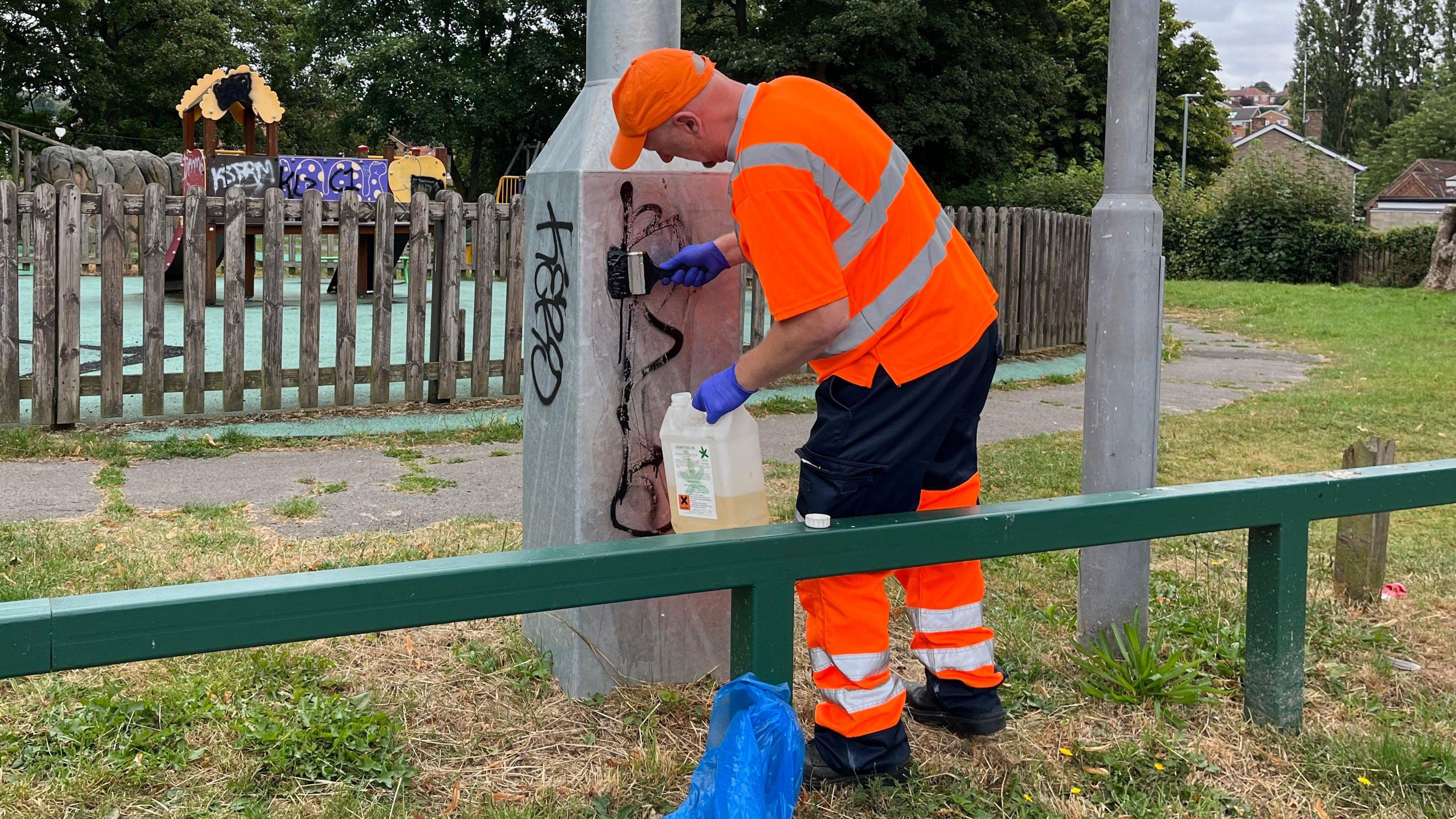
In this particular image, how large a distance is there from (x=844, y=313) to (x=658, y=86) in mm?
676

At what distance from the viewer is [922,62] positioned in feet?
104

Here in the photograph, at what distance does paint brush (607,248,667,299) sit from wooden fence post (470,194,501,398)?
5418 millimetres

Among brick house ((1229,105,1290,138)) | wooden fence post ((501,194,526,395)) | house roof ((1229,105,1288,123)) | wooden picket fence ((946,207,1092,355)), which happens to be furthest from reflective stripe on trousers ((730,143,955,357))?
house roof ((1229,105,1288,123))

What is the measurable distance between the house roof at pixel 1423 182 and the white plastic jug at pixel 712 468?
71145mm

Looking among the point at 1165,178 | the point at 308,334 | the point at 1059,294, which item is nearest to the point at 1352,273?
the point at 1165,178

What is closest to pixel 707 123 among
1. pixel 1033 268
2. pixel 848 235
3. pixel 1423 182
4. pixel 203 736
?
pixel 848 235

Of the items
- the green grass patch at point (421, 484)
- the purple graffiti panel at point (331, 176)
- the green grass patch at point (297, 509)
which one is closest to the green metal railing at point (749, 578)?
the green grass patch at point (297, 509)

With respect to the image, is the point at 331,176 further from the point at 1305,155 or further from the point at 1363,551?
the point at 1305,155

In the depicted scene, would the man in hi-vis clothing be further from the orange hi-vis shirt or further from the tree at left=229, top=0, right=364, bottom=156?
the tree at left=229, top=0, right=364, bottom=156

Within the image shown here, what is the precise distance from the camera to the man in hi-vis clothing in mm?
2781

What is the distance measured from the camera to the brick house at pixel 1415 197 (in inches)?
2559

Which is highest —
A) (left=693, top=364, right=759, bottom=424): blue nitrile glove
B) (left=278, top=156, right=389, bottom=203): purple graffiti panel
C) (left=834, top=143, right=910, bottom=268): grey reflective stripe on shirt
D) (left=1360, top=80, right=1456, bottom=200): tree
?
(left=1360, top=80, right=1456, bottom=200): tree

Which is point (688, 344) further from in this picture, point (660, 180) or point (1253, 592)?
point (1253, 592)

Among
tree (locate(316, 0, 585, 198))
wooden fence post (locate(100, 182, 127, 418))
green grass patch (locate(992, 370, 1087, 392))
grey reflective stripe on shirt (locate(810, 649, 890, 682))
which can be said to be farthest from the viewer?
tree (locate(316, 0, 585, 198))
